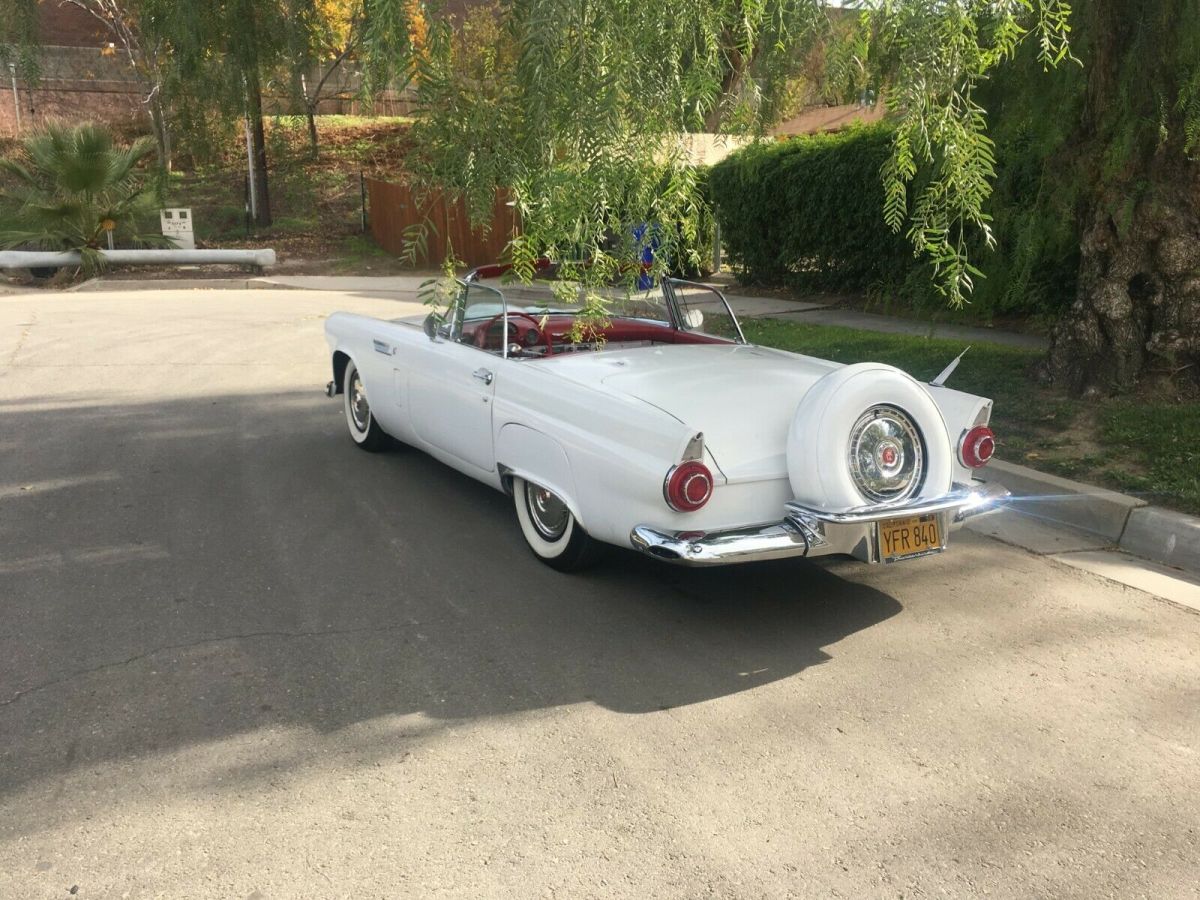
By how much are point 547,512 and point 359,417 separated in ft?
8.71

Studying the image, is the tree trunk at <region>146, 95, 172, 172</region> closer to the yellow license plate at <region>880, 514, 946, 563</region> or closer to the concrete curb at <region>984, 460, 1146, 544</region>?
the concrete curb at <region>984, 460, 1146, 544</region>

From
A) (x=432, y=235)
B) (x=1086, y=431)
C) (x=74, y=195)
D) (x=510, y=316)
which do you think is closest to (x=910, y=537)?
(x=510, y=316)

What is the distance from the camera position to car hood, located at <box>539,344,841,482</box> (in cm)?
445

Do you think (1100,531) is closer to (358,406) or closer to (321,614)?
(321,614)

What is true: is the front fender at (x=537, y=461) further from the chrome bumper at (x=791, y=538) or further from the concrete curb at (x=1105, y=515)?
the concrete curb at (x=1105, y=515)

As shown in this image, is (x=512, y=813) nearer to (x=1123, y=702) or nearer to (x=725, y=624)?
(x=725, y=624)

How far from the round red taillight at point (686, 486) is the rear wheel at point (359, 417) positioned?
346cm

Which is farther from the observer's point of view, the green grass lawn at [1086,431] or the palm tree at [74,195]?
the palm tree at [74,195]

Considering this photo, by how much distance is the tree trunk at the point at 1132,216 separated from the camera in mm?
6914

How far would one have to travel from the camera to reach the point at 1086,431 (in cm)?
701

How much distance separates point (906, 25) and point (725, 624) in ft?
9.17

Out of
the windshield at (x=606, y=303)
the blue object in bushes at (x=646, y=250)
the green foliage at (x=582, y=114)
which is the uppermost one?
the green foliage at (x=582, y=114)

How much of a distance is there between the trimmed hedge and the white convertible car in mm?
8188

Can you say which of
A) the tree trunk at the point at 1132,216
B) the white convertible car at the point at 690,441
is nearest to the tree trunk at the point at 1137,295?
the tree trunk at the point at 1132,216
